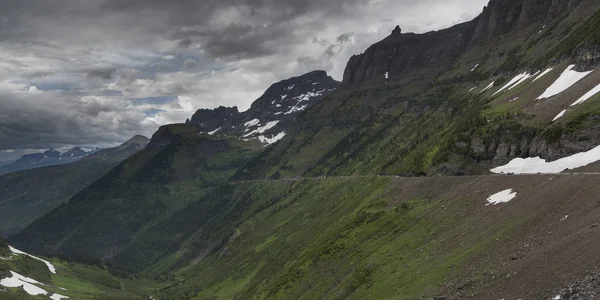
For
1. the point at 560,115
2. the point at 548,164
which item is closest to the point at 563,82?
the point at 560,115

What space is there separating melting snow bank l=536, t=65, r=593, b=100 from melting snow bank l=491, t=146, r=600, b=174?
136ft

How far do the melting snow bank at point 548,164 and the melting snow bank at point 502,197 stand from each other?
1420 cm

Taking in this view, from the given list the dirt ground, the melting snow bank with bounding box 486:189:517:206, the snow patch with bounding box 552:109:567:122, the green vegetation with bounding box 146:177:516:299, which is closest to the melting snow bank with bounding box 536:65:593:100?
the snow patch with bounding box 552:109:567:122

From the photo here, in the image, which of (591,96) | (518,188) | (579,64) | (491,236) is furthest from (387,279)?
(579,64)

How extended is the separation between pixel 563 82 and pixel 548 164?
2410 inches

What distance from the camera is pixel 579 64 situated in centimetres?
14862

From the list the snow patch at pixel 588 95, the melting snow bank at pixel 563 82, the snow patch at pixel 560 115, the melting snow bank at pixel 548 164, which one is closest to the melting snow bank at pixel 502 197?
the melting snow bank at pixel 548 164

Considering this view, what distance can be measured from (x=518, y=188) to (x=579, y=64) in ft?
312

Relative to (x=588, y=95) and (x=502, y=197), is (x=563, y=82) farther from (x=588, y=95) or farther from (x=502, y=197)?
(x=502, y=197)

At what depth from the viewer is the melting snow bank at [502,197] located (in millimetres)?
79131

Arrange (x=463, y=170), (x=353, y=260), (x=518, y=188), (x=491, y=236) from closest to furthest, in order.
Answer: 1. (x=491, y=236)
2. (x=518, y=188)
3. (x=353, y=260)
4. (x=463, y=170)

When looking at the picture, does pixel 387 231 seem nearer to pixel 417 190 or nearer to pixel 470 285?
pixel 417 190

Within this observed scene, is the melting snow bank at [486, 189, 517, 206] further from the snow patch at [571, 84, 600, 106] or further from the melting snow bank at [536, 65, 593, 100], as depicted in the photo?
the melting snow bank at [536, 65, 593, 100]

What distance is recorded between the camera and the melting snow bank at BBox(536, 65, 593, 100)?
138250mm
